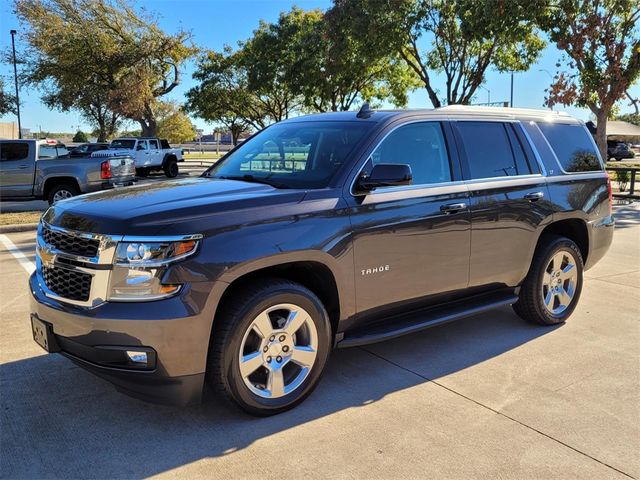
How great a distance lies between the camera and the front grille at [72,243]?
308 cm

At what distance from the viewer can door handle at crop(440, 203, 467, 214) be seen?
13.7ft

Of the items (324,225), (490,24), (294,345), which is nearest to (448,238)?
(324,225)

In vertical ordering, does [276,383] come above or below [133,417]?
above

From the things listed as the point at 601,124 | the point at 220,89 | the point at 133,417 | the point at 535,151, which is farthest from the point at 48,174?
the point at 220,89

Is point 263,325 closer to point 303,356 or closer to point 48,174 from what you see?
point 303,356

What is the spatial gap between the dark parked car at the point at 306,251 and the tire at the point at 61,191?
971cm

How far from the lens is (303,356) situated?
351 cm

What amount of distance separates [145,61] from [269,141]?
3056 cm

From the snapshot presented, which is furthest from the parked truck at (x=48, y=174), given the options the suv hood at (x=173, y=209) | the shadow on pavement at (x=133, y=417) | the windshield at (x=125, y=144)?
the windshield at (x=125, y=144)

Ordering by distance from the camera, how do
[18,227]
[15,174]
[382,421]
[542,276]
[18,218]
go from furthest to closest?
[15,174]
[18,218]
[18,227]
[542,276]
[382,421]

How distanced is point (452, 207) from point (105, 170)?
10616 millimetres

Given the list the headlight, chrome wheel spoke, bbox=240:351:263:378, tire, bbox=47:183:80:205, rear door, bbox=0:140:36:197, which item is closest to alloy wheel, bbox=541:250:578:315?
chrome wheel spoke, bbox=240:351:263:378

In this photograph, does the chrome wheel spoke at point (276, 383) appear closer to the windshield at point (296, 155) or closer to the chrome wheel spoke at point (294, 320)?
the chrome wheel spoke at point (294, 320)

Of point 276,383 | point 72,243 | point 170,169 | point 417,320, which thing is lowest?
point 276,383
